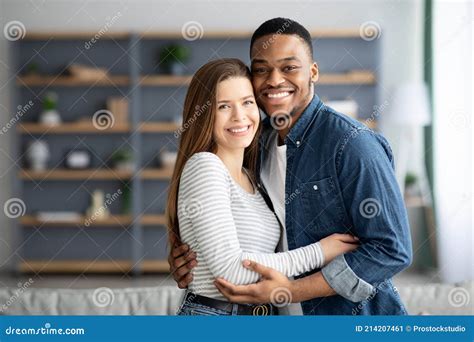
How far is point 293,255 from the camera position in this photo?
106cm

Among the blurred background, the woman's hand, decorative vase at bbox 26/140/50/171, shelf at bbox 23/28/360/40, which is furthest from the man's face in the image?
decorative vase at bbox 26/140/50/171

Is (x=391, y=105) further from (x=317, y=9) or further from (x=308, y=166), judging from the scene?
(x=308, y=166)

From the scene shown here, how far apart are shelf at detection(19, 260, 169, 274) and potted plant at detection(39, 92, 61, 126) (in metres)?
0.76

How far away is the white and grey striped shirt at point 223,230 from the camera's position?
1.03 meters

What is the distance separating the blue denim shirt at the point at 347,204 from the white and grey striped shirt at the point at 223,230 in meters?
0.05

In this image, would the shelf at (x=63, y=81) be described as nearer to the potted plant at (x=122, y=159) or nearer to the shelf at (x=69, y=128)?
the shelf at (x=69, y=128)

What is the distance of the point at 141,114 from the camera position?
3.38 meters

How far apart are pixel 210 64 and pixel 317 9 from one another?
190 cm
